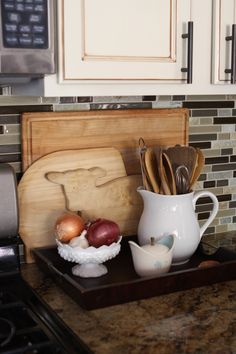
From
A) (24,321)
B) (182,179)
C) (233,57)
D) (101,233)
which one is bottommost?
(24,321)

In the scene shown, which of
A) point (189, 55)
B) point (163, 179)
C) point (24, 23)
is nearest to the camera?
point (24, 23)

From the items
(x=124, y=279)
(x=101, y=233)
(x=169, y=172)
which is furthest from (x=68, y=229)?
(x=169, y=172)

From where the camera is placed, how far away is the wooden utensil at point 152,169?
139 centimetres

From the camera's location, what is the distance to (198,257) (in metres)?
1.48

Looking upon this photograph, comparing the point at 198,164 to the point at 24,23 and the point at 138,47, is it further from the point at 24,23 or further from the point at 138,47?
the point at 24,23

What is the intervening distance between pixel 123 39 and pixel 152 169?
38 cm

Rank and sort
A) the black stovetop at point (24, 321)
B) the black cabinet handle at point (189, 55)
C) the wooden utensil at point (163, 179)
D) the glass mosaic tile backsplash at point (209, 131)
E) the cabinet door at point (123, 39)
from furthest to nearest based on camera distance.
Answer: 1. the glass mosaic tile backsplash at point (209, 131)
2. the wooden utensil at point (163, 179)
3. the black cabinet handle at point (189, 55)
4. the cabinet door at point (123, 39)
5. the black stovetop at point (24, 321)

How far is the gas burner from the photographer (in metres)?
1.00

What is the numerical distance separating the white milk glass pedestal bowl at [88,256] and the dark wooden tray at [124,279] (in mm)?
17

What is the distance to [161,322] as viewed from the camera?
3.60 feet

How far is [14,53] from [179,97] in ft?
2.45

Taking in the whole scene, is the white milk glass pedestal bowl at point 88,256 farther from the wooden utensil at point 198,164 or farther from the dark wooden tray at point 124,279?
the wooden utensil at point 198,164

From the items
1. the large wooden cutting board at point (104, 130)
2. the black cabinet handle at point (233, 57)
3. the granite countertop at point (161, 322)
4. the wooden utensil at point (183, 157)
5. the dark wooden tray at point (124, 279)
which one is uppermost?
the black cabinet handle at point (233, 57)

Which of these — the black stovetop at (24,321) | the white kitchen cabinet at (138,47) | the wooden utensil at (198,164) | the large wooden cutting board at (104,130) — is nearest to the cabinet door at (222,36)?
the white kitchen cabinet at (138,47)
